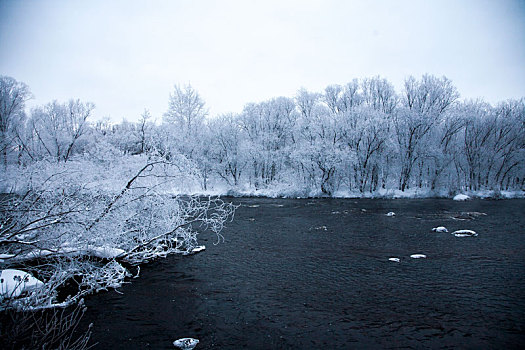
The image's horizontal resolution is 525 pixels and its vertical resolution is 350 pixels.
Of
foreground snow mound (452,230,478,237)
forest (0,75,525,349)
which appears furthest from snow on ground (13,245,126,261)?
forest (0,75,525,349)

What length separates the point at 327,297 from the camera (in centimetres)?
796

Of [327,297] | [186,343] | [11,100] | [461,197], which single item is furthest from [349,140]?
[11,100]

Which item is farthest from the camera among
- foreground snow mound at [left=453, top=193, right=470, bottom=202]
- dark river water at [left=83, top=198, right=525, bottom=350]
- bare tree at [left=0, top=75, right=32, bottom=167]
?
bare tree at [left=0, top=75, right=32, bottom=167]

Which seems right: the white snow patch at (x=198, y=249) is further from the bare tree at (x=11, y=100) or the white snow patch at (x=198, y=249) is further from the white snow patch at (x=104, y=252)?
the bare tree at (x=11, y=100)

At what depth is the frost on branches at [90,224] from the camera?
777cm

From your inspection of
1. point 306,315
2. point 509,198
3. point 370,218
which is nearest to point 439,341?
point 306,315

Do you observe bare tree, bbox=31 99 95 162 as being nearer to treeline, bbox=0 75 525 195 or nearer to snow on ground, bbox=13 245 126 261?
treeline, bbox=0 75 525 195

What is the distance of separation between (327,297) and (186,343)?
3763 mm

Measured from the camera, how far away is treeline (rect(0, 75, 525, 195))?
37.0 m

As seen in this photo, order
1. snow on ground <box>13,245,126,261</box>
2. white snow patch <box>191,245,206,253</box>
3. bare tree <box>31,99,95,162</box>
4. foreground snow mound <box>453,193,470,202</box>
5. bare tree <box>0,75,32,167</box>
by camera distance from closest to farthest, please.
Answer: snow on ground <box>13,245,126,261</box> → white snow patch <box>191,245,206,253</box> → foreground snow mound <box>453,193,470,202</box> → bare tree <box>0,75,32,167</box> → bare tree <box>31,99,95,162</box>

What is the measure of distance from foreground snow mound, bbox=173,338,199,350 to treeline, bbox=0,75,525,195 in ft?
96.7

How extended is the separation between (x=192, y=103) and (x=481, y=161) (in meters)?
41.7

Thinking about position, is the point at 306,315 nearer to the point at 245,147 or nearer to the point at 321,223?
the point at 321,223

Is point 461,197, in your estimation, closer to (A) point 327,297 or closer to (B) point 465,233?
(B) point 465,233
